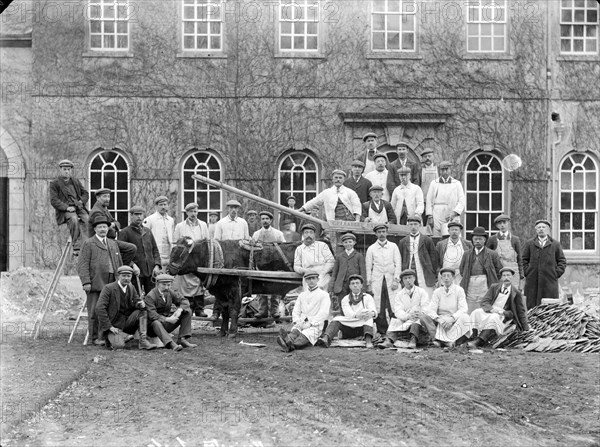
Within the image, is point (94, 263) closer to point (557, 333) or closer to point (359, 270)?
point (359, 270)

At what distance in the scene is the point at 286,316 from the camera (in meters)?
17.5

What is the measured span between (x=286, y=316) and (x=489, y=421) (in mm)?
7409

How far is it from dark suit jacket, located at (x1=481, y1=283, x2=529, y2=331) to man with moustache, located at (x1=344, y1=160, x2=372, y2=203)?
2.79 meters

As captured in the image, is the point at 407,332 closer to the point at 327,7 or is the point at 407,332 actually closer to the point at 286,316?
the point at 286,316

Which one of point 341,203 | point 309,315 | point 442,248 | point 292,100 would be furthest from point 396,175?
point 292,100

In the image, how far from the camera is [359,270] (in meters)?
15.5

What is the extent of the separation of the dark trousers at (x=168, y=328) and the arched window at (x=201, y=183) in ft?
25.2

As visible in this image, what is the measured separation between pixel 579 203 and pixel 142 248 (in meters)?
10.6

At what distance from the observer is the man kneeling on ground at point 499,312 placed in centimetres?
1483

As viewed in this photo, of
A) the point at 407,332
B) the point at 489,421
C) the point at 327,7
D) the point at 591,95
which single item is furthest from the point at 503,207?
the point at 489,421

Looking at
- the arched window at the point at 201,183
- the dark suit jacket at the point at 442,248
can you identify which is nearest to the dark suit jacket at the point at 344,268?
the dark suit jacket at the point at 442,248

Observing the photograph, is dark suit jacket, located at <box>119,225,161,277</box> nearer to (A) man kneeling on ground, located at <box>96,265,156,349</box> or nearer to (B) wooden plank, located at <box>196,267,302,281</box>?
(B) wooden plank, located at <box>196,267,302,281</box>

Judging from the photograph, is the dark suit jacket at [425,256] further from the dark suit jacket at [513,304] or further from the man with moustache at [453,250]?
the dark suit jacket at [513,304]

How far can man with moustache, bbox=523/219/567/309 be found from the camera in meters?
16.8
